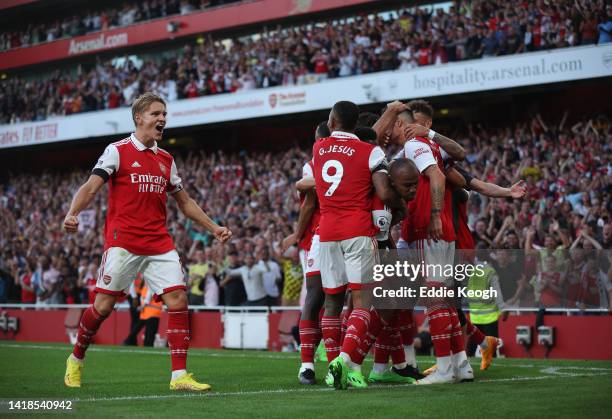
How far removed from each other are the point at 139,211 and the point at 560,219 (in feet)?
34.8

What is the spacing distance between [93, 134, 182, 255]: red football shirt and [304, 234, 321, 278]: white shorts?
4.67 feet

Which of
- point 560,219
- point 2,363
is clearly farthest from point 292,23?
point 2,363

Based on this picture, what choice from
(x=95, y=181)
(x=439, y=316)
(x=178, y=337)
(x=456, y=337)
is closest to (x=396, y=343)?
(x=456, y=337)

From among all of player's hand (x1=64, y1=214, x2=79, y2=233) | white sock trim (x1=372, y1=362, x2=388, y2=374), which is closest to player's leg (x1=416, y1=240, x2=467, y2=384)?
white sock trim (x1=372, y1=362, x2=388, y2=374)

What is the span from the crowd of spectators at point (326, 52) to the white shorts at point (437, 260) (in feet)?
48.8

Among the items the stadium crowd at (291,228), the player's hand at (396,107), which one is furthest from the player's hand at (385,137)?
the stadium crowd at (291,228)

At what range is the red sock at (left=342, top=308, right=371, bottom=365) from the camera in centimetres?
792

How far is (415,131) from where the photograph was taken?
886 centimetres

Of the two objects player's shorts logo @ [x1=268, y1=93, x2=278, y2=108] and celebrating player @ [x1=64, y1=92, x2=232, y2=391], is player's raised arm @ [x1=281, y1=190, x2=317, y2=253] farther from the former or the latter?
player's shorts logo @ [x1=268, y1=93, x2=278, y2=108]

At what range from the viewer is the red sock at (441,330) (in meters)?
8.52

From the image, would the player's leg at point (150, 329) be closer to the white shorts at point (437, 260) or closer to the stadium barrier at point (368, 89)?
the stadium barrier at point (368, 89)

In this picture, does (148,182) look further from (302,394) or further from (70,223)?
(302,394)

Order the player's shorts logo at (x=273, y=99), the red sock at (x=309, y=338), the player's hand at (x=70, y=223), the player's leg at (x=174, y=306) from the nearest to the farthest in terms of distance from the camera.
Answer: the player's hand at (x=70, y=223)
the player's leg at (x=174, y=306)
the red sock at (x=309, y=338)
the player's shorts logo at (x=273, y=99)

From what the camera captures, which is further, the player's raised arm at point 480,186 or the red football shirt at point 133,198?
the player's raised arm at point 480,186
